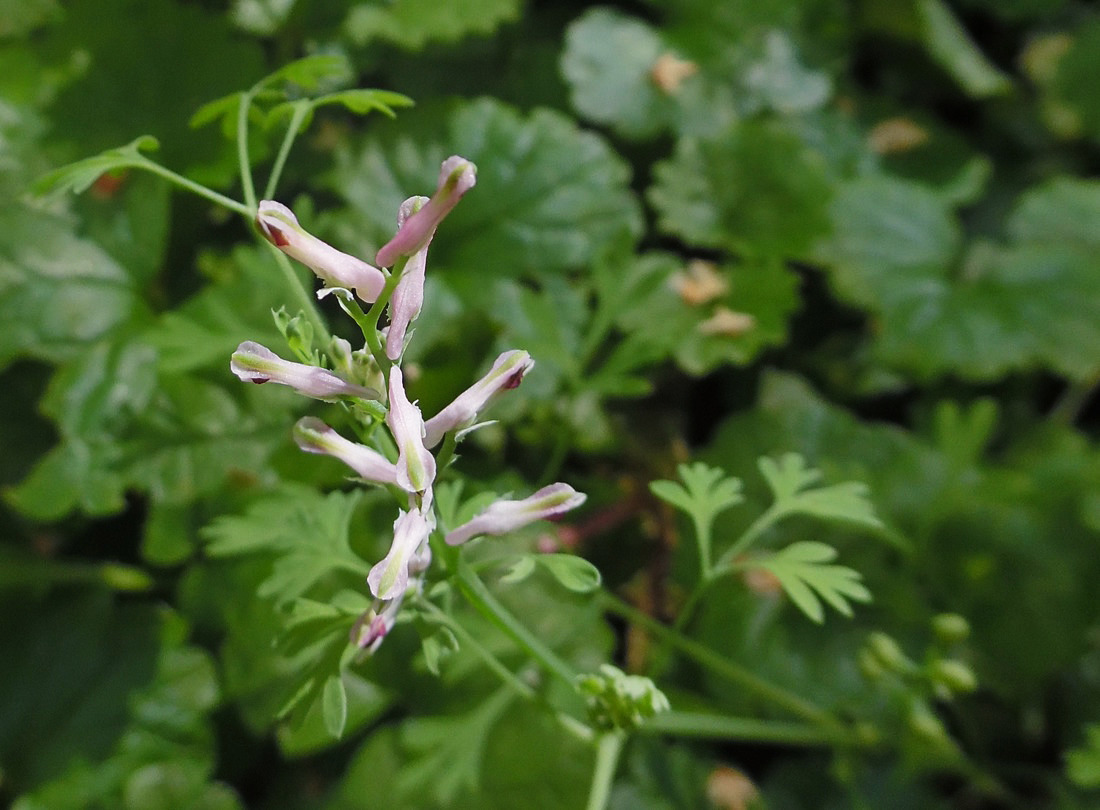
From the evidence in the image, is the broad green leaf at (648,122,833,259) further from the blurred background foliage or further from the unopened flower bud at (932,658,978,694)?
the unopened flower bud at (932,658,978,694)

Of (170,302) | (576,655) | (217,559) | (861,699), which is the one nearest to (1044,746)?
(861,699)

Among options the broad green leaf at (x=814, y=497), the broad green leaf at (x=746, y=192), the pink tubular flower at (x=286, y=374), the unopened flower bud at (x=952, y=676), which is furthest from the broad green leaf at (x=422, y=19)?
the unopened flower bud at (x=952, y=676)

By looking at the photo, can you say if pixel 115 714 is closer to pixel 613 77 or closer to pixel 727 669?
pixel 727 669

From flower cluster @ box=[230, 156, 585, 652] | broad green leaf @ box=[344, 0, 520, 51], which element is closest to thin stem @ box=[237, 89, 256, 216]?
flower cluster @ box=[230, 156, 585, 652]

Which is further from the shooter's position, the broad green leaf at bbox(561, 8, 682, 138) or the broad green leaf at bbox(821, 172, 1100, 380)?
the broad green leaf at bbox(561, 8, 682, 138)

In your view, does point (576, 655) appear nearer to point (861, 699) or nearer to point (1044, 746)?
point (861, 699)

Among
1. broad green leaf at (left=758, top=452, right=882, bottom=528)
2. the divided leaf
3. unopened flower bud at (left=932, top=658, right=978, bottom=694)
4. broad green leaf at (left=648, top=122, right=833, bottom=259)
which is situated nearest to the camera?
the divided leaf

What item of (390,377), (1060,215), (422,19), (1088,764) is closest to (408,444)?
(390,377)
